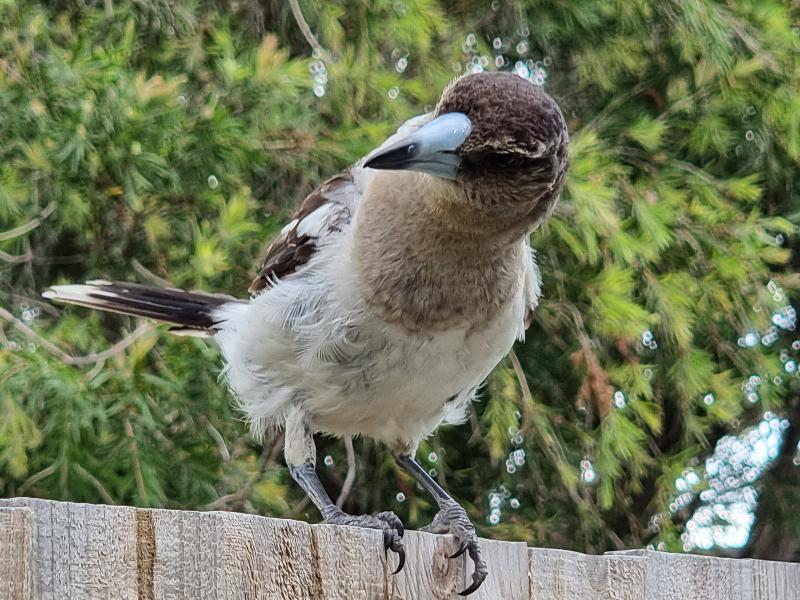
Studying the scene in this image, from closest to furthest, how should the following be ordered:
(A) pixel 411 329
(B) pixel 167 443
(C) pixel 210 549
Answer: (C) pixel 210 549
(A) pixel 411 329
(B) pixel 167 443

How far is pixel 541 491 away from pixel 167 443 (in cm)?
168

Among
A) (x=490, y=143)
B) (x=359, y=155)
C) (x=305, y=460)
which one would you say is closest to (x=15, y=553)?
(x=490, y=143)

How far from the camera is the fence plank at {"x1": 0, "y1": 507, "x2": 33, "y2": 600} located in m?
1.46

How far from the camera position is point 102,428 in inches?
139

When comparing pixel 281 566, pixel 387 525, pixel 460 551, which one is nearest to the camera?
pixel 281 566

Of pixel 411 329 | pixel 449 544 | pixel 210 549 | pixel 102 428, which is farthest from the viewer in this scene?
pixel 102 428

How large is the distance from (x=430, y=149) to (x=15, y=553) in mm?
1254

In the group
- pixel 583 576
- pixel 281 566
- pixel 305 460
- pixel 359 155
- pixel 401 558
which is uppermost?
pixel 281 566

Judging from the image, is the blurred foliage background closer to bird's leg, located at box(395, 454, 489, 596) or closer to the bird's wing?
the bird's wing

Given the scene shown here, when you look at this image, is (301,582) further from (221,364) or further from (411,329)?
(221,364)

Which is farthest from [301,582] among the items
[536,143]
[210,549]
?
[536,143]

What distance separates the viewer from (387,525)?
7.48 ft

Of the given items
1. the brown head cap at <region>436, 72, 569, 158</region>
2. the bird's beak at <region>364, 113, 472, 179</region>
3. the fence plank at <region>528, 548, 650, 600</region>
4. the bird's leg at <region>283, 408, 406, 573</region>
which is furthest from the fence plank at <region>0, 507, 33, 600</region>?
the bird's leg at <region>283, 408, 406, 573</region>

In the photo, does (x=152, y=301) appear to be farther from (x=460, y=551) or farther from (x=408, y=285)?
(x=460, y=551)
